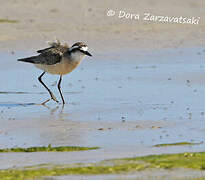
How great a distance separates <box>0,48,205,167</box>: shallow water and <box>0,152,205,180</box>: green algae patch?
1.12ft

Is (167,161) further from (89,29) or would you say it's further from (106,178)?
(89,29)

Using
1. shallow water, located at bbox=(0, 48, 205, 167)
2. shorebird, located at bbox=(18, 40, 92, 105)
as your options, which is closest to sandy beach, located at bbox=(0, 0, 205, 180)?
shallow water, located at bbox=(0, 48, 205, 167)

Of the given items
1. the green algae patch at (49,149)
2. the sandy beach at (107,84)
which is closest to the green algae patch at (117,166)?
the sandy beach at (107,84)

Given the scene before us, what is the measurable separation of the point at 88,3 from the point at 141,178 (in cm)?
1398

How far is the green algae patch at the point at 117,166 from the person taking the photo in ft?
26.1

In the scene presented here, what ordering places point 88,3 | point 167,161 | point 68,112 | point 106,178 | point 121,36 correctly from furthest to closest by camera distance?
point 88,3
point 121,36
point 68,112
point 167,161
point 106,178

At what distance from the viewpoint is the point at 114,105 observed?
12.1 metres

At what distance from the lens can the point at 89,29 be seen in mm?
19188

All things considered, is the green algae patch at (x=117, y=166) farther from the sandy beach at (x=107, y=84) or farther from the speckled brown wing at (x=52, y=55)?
the speckled brown wing at (x=52, y=55)

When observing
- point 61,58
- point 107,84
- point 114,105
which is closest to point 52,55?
point 61,58

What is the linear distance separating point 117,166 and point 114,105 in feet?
12.7

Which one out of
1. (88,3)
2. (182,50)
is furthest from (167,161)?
(88,3)

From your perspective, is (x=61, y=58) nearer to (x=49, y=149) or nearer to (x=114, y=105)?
(x=114, y=105)

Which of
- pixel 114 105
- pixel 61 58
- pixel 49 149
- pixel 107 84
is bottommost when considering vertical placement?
pixel 49 149
